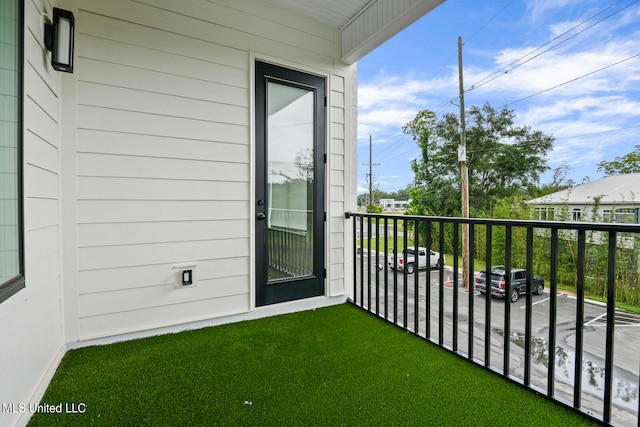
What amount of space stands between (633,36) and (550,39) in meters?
2.41

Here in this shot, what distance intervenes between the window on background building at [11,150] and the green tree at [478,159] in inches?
395

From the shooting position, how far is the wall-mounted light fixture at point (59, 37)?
151 cm

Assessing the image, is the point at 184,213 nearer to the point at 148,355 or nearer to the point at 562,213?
the point at 148,355

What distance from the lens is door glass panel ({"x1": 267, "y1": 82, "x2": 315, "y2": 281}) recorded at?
249 cm

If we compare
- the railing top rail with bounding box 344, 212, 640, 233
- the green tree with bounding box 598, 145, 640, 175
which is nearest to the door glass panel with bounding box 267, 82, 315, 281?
the railing top rail with bounding box 344, 212, 640, 233

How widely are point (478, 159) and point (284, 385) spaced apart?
10.0 meters

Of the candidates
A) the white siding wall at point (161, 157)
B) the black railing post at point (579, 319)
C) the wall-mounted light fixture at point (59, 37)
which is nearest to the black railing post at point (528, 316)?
the black railing post at point (579, 319)

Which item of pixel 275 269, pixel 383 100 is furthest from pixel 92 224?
pixel 383 100

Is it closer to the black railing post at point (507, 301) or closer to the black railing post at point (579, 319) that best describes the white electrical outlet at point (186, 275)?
the black railing post at point (507, 301)

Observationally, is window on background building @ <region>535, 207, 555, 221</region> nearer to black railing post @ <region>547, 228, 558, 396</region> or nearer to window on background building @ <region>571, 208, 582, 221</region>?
window on background building @ <region>571, 208, 582, 221</region>

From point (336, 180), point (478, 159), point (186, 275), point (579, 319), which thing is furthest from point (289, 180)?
point (478, 159)

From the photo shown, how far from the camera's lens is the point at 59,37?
154 centimetres

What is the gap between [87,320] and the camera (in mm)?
1848

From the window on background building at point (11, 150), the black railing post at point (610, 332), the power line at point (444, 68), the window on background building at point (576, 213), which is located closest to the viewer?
the window on background building at point (11, 150)
